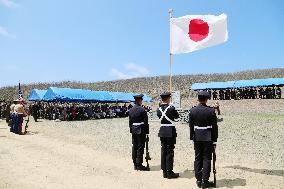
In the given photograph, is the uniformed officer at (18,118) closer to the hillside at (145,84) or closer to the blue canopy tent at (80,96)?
the blue canopy tent at (80,96)

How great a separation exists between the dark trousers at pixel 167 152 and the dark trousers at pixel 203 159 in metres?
0.89

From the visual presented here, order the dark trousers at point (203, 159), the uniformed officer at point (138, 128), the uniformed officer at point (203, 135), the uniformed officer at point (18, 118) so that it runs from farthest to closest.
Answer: the uniformed officer at point (18, 118)
the uniformed officer at point (138, 128)
the uniformed officer at point (203, 135)
the dark trousers at point (203, 159)

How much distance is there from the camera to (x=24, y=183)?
8352 millimetres

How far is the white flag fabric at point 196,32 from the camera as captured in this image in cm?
1205

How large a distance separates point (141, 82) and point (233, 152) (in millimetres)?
90075

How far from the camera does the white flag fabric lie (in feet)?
39.5

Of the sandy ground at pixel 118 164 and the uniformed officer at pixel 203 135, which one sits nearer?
the uniformed officer at pixel 203 135

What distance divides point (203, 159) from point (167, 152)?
1.18 m

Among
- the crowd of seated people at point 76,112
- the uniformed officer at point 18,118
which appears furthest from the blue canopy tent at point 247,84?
the uniformed officer at point 18,118

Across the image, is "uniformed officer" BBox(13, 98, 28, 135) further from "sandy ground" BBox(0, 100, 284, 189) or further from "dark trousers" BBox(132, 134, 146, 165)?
"dark trousers" BBox(132, 134, 146, 165)

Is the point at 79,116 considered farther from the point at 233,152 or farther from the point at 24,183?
the point at 24,183

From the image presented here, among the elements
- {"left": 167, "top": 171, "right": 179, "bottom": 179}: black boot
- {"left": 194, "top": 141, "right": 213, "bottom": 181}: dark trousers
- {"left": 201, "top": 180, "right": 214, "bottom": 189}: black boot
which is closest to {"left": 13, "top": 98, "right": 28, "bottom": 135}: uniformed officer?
{"left": 167, "top": 171, "right": 179, "bottom": 179}: black boot

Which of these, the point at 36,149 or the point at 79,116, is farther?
the point at 79,116

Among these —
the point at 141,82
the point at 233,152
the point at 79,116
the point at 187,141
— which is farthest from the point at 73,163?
the point at 141,82
